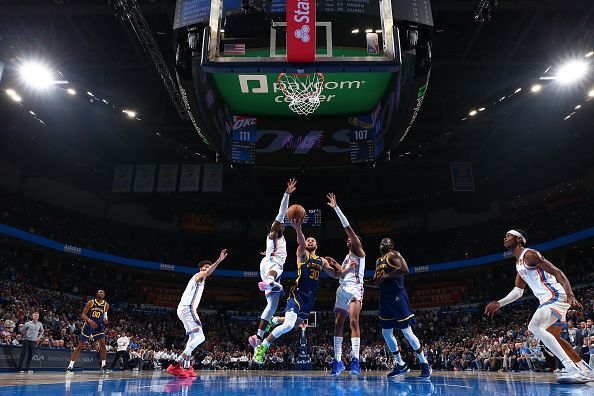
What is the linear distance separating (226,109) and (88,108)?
38.8 feet

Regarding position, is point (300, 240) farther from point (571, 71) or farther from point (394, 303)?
point (571, 71)

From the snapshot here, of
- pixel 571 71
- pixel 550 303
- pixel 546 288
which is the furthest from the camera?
pixel 571 71

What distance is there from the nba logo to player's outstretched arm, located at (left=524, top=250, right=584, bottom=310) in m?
3.40

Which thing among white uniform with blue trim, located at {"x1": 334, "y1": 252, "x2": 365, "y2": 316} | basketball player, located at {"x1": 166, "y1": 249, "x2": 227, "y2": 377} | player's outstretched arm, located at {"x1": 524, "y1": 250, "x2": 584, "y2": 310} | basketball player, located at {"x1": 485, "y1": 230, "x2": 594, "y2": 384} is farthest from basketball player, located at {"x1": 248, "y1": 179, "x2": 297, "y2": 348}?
player's outstretched arm, located at {"x1": 524, "y1": 250, "x2": 584, "y2": 310}

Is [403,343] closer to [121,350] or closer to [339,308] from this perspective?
[121,350]

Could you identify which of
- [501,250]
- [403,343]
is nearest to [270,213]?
[403,343]

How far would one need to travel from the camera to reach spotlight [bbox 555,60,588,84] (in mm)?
13906

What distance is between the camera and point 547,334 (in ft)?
17.0

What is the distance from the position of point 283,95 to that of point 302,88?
1.99ft

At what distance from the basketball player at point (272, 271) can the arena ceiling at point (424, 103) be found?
8758 mm

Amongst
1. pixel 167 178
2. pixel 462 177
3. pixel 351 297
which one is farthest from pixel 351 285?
pixel 462 177

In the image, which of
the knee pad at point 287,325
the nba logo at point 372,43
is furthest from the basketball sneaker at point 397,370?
the nba logo at point 372,43

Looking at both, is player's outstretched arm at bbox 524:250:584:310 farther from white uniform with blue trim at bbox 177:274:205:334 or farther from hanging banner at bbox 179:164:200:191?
hanging banner at bbox 179:164:200:191

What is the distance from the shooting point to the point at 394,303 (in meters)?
7.14
